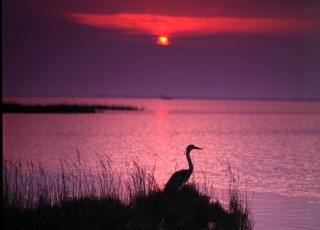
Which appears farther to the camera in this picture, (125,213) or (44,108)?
(44,108)

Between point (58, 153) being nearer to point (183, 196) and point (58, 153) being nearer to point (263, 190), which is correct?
point (263, 190)

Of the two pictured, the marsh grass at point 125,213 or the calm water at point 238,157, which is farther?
the calm water at point 238,157

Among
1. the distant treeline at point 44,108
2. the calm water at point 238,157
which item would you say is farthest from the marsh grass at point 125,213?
the distant treeline at point 44,108

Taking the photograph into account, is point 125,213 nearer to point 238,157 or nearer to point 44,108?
point 238,157

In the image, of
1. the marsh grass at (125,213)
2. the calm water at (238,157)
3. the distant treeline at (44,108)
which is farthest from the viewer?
the distant treeline at (44,108)

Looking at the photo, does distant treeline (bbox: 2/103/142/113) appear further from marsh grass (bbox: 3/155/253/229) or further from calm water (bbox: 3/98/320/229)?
marsh grass (bbox: 3/155/253/229)

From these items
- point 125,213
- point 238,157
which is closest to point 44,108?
point 238,157

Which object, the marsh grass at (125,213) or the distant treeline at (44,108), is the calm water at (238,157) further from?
the distant treeline at (44,108)

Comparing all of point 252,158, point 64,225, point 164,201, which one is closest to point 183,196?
point 164,201

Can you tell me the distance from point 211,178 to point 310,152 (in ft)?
41.2

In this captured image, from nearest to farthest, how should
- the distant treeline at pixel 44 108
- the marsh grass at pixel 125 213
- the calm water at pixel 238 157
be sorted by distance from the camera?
the marsh grass at pixel 125 213 → the calm water at pixel 238 157 → the distant treeline at pixel 44 108

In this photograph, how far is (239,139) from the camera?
3762 cm

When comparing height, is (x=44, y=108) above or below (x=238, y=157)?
above

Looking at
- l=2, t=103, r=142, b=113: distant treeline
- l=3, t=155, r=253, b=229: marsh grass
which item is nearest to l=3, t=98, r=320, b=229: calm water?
l=3, t=155, r=253, b=229: marsh grass
